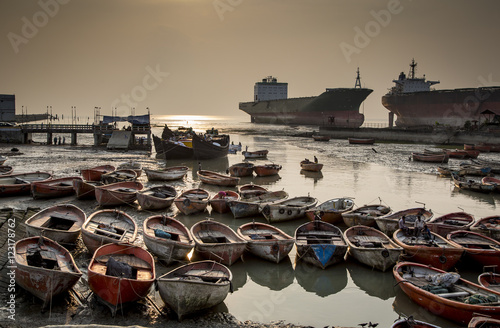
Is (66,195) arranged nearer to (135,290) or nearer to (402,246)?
(135,290)

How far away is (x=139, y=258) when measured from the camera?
9.33m

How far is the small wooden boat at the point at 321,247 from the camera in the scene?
10.6 m

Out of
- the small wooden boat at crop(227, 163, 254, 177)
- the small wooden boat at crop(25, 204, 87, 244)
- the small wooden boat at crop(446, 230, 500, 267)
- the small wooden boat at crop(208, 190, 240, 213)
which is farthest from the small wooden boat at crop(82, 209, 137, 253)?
the small wooden boat at crop(227, 163, 254, 177)

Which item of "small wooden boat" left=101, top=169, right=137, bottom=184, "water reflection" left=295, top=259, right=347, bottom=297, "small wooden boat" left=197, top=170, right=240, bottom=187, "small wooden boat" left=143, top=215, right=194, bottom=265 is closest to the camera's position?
"water reflection" left=295, top=259, right=347, bottom=297

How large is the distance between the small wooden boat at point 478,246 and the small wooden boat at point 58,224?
11300 millimetres

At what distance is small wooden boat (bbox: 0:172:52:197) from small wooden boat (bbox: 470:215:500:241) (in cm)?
1877

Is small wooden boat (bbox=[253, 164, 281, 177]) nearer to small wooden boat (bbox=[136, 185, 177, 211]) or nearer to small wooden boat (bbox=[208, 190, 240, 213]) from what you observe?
small wooden boat (bbox=[208, 190, 240, 213])

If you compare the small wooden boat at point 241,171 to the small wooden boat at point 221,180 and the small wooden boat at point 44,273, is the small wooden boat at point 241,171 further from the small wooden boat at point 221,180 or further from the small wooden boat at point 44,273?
the small wooden boat at point 44,273

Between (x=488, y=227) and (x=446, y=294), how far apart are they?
240 inches

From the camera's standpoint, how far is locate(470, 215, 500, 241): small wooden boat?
40.7 ft

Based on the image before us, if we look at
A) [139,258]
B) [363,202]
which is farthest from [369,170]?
[139,258]

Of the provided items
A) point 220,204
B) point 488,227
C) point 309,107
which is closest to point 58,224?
point 220,204

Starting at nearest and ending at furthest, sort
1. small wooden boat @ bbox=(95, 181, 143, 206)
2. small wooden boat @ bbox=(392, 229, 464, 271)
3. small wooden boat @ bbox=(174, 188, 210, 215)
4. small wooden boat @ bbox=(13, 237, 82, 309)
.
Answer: small wooden boat @ bbox=(13, 237, 82, 309) < small wooden boat @ bbox=(392, 229, 464, 271) < small wooden boat @ bbox=(174, 188, 210, 215) < small wooden boat @ bbox=(95, 181, 143, 206)

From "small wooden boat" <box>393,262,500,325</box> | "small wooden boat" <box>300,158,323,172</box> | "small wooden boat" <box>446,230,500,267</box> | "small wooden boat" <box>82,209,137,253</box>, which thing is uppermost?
"small wooden boat" <box>300,158,323,172</box>
